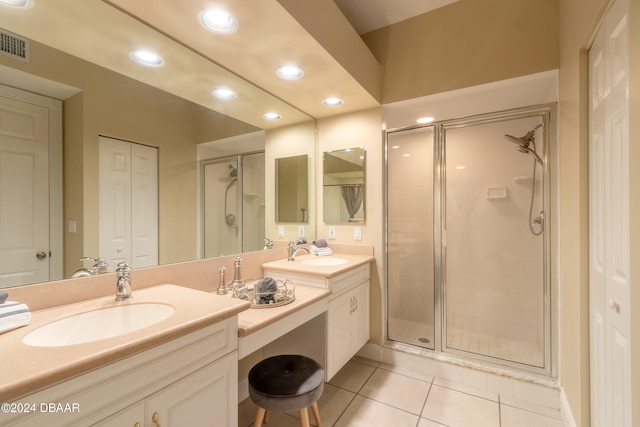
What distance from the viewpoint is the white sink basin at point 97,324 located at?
0.90m

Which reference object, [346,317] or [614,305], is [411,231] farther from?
[614,305]

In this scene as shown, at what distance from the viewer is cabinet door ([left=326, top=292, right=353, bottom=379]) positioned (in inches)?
70.3

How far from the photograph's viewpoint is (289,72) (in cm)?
183

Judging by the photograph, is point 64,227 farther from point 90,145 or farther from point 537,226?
point 537,226

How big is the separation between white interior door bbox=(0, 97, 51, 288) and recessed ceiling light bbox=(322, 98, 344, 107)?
1729 mm

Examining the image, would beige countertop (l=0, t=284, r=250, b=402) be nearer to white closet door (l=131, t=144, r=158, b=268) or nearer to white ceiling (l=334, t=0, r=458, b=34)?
white closet door (l=131, t=144, r=158, b=268)

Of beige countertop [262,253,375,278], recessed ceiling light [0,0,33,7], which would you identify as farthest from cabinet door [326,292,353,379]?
recessed ceiling light [0,0,33,7]

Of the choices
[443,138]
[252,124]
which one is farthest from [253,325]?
[443,138]

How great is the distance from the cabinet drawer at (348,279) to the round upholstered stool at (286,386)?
0.47 metres

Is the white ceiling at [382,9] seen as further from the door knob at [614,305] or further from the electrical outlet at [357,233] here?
the door knob at [614,305]

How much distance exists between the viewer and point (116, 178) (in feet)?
4.33

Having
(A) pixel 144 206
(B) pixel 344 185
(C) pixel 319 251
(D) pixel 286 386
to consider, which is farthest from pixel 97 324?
(B) pixel 344 185

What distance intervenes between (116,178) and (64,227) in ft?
0.97

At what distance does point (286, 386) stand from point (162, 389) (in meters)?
0.66
